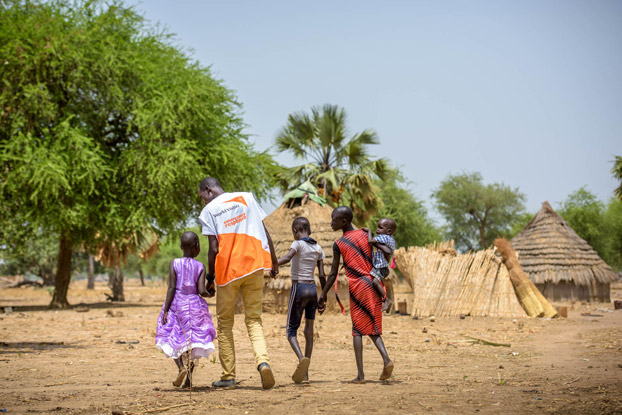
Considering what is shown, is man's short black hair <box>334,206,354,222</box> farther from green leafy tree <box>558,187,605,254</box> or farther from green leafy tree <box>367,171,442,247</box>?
green leafy tree <box>558,187,605,254</box>

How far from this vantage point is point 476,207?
52969 mm

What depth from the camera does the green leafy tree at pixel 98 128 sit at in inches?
744

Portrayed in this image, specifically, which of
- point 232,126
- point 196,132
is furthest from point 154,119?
point 232,126

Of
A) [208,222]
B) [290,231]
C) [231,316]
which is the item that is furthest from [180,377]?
[290,231]

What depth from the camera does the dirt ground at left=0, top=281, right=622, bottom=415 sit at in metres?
4.84

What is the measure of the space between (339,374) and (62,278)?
17135mm

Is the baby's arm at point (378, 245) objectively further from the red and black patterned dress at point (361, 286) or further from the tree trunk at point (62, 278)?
the tree trunk at point (62, 278)

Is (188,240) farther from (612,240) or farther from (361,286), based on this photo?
(612,240)

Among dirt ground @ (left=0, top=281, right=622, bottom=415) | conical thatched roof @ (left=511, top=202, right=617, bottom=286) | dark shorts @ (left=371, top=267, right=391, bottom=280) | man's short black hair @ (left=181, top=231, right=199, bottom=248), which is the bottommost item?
dirt ground @ (left=0, top=281, right=622, bottom=415)

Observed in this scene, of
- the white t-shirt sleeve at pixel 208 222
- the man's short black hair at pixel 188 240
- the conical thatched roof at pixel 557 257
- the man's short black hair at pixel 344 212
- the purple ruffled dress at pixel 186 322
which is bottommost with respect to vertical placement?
the purple ruffled dress at pixel 186 322

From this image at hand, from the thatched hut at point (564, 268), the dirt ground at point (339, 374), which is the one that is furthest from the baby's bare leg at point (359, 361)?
the thatched hut at point (564, 268)

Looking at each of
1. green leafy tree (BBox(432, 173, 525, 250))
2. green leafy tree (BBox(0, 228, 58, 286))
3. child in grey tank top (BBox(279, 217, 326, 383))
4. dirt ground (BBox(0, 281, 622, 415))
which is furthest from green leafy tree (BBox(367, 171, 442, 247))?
child in grey tank top (BBox(279, 217, 326, 383))

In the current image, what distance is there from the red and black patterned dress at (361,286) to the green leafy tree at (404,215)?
35.5 m

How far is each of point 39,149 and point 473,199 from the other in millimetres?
40317
